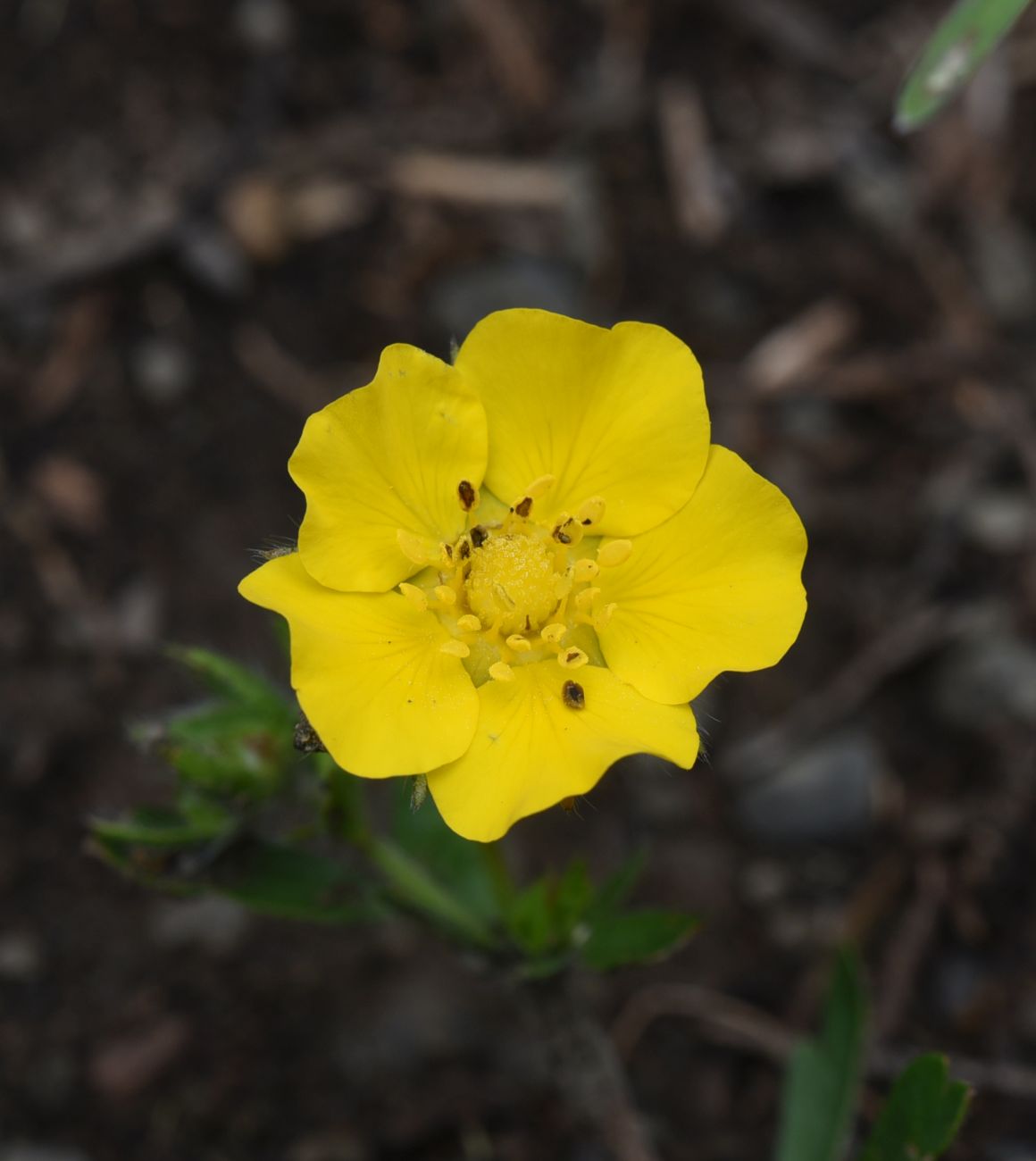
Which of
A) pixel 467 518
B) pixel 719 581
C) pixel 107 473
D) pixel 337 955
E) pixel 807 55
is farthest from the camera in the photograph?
pixel 807 55

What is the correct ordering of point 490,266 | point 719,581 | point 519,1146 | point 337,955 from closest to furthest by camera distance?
point 719,581, point 519,1146, point 337,955, point 490,266

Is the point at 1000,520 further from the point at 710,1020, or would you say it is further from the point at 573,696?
the point at 573,696

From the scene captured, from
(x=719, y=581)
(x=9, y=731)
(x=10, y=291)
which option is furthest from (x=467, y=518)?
(x=10, y=291)

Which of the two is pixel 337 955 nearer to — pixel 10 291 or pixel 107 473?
pixel 107 473

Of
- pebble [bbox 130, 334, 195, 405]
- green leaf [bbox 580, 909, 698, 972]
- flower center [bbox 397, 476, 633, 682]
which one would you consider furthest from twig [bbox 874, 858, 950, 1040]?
pebble [bbox 130, 334, 195, 405]

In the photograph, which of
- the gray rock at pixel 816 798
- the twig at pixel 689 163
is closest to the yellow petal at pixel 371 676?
the gray rock at pixel 816 798

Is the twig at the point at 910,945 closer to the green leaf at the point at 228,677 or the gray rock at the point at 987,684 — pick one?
the gray rock at the point at 987,684

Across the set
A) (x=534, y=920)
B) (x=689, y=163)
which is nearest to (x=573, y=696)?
(x=534, y=920)
